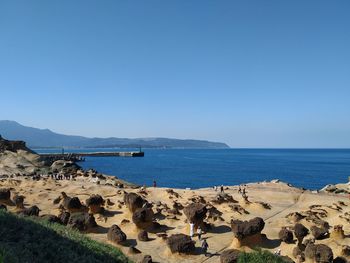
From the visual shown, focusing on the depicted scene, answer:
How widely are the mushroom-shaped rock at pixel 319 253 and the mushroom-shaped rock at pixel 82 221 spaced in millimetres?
19008

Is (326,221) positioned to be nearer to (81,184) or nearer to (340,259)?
(340,259)

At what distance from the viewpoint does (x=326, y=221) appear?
3834 cm

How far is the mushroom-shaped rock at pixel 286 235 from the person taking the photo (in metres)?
33.1

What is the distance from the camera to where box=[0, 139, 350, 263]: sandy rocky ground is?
32031 mm

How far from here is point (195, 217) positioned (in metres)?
Result: 35.6

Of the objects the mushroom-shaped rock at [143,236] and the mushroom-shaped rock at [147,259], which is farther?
the mushroom-shaped rock at [143,236]

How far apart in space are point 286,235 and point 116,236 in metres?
14.2

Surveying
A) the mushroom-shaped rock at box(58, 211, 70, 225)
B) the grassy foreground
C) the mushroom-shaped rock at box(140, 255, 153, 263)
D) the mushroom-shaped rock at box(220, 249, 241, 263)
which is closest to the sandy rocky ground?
the mushroom-shaped rock at box(58, 211, 70, 225)

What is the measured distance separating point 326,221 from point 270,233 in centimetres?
674

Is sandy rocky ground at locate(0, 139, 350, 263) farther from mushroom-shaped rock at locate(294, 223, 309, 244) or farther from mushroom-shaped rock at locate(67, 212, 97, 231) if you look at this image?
mushroom-shaped rock at locate(67, 212, 97, 231)

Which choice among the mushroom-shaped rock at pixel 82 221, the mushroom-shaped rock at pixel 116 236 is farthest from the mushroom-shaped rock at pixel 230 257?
the mushroom-shaped rock at pixel 82 221

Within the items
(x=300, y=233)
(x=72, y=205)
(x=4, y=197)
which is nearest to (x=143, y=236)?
(x=72, y=205)

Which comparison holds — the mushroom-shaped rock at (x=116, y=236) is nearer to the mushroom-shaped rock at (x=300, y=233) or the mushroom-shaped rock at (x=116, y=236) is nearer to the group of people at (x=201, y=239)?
the group of people at (x=201, y=239)

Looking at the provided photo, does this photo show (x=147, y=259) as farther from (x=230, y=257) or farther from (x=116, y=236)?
(x=230, y=257)
